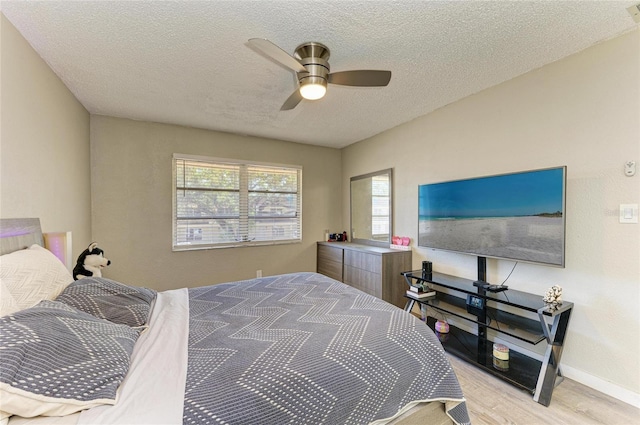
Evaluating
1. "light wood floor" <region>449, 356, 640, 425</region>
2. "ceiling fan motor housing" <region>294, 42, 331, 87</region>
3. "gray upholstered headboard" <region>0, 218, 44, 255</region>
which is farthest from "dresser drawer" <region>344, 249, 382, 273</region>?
"gray upholstered headboard" <region>0, 218, 44, 255</region>

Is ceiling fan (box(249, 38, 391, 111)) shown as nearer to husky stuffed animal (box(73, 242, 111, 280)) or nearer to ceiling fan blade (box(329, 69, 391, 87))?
ceiling fan blade (box(329, 69, 391, 87))

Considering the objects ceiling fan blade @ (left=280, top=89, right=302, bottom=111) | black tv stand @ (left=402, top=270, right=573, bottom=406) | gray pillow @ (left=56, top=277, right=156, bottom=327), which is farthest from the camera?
ceiling fan blade @ (left=280, top=89, right=302, bottom=111)

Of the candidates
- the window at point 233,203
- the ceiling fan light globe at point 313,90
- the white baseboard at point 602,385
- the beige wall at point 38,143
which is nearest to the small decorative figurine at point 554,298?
the white baseboard at point 602,385

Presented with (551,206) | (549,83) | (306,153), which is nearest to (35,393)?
(551,206)

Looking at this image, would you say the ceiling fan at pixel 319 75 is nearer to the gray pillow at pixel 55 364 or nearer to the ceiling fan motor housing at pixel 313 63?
the ceiling fan motor housing at pixel 313 63

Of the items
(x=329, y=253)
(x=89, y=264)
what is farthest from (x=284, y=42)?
(x=329, y=253)

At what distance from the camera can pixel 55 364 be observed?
0.86m

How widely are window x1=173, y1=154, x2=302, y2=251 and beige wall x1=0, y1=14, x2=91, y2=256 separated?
3.43ft

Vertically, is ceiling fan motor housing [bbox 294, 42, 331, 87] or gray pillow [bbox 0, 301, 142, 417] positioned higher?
ceiling fan motor housing [bbox 294, 42, 331, 87]

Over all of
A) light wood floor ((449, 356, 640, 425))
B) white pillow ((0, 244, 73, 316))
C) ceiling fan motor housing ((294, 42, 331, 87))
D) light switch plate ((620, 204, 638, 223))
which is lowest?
light wood floor ((449, 356, 640, 425))

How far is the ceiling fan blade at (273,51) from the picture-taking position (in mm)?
1464

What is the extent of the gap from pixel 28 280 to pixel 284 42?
2032 millimetres

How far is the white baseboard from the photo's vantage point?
69.6 inches

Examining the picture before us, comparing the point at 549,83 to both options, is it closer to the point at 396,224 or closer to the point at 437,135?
the point at 437,135
